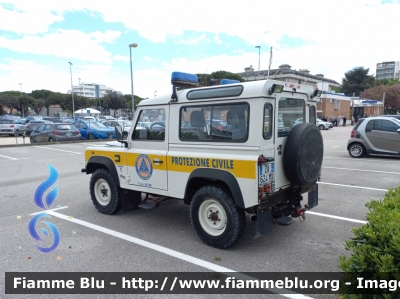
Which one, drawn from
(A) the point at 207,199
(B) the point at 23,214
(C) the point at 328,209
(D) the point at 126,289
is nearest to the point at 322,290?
(A) the point at 207,199

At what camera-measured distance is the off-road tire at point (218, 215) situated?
13.0 ft

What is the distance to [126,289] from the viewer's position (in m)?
3.32

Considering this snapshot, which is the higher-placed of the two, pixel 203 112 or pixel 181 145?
pixel 203 112

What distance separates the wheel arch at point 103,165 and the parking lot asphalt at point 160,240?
0.79 metres

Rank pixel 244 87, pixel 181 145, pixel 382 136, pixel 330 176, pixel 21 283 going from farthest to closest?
pixel 382 136
pixel 330 176
pixel 181 145
pixel 244 87
pixel 21 283

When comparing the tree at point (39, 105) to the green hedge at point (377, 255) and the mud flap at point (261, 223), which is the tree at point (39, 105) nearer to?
the mud flap at point (261, 223)

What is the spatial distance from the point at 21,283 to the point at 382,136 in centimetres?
1251

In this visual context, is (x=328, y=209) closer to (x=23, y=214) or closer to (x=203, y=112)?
(x=203, y=112)

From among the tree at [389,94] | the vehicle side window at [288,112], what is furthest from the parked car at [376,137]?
the tree at [389,94]

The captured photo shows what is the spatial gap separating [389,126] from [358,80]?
7288cm

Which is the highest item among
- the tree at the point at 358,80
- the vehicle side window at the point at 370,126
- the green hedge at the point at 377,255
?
the tree at the point at 358,80

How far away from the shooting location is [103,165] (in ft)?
18.8

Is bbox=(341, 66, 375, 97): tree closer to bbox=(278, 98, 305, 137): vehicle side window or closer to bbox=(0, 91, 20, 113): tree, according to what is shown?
bbox=(278, 98, 305, 137): vehicle side window

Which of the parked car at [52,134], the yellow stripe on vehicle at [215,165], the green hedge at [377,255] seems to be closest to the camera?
the green hedge at [377,255]
